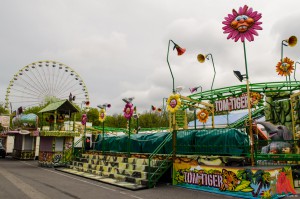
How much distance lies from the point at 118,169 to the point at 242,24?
1006 centimetres

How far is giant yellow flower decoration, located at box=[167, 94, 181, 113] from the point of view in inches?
548

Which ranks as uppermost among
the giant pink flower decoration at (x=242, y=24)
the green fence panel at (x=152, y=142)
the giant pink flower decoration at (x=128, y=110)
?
the giant pink flower decoration at (x=242, y=24)

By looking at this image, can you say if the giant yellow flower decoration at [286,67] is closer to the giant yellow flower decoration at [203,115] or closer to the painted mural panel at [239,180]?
the giant yellow flower decoration at [203,115]

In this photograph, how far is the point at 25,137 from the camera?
29.1m

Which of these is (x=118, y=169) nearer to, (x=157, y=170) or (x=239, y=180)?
(x=157, y=170)

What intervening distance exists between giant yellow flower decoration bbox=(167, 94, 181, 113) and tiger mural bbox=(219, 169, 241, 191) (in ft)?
14.7

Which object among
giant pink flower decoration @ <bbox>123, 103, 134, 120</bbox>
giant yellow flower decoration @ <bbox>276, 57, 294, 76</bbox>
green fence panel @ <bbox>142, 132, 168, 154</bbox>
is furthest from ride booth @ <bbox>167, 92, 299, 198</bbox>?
giant yellow flower decoration @ <bbox>276, 57, 294, 76</bbox>

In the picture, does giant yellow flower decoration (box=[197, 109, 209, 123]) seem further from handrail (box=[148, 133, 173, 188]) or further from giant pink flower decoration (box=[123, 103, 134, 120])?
handrail (box=[148, 133, 173, 188])

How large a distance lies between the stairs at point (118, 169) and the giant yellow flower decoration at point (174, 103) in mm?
2897

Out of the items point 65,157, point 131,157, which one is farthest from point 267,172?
point 65,157

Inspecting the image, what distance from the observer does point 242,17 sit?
11.2 meters

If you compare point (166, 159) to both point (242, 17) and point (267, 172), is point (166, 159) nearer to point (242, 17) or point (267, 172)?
point (267, 172)

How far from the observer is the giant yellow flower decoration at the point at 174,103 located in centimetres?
1392

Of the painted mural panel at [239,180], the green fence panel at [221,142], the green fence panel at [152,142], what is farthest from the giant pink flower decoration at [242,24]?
the green fence panel at [152,142]
